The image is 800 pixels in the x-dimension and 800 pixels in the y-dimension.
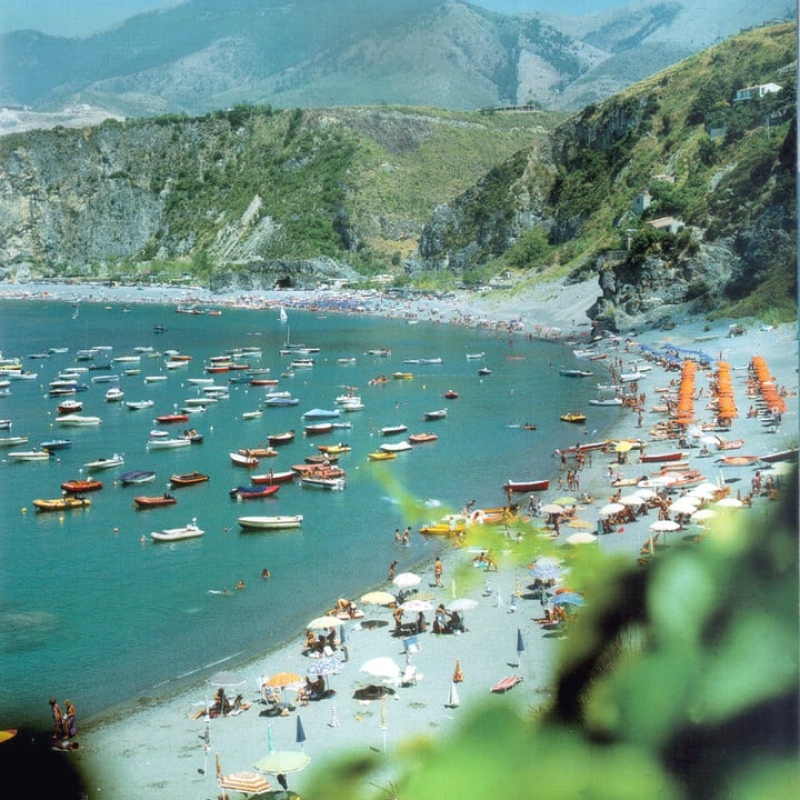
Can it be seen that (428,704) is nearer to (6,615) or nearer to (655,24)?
(6,615)

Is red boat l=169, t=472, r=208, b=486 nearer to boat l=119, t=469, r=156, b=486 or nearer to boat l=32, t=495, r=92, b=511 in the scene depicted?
boat l=119, t=469, r=156, b=486

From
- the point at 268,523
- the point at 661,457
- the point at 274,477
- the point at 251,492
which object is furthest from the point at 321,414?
the point at 661,457

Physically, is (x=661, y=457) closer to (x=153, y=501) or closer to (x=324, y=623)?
(x=153, y=501)

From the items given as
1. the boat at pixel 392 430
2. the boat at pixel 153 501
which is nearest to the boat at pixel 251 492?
the boat at pixel 153 501

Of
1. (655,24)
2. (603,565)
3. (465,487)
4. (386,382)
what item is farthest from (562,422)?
(655,24)

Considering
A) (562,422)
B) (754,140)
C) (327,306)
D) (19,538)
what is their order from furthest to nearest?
(327,306) → (754,140) → (562,422) → (19,538)

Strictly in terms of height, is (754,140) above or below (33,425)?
above

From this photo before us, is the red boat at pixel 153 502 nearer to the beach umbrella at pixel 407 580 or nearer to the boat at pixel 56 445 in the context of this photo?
the boat at pixel 56 445
